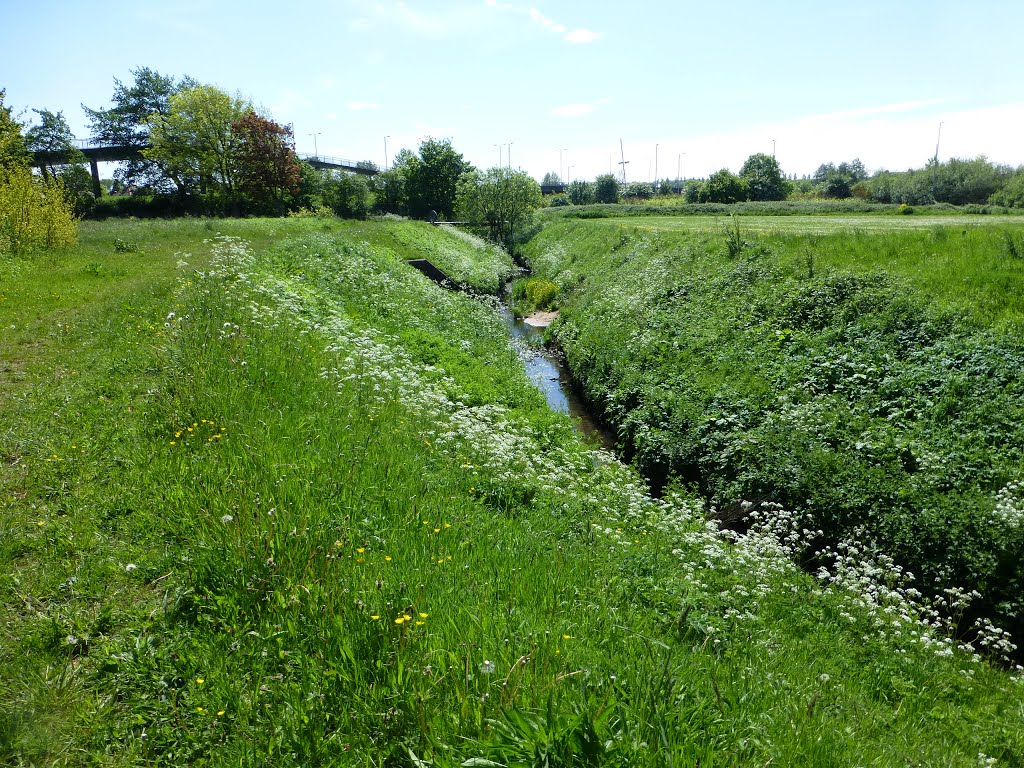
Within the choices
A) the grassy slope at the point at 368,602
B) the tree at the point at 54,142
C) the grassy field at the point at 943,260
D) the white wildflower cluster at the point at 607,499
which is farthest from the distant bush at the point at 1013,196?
the tree at the point at 54,142

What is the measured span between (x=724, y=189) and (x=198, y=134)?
61827mm

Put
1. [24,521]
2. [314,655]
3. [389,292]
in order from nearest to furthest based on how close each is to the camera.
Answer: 1. [314,655]
2. [24,521]
3. [389,292]

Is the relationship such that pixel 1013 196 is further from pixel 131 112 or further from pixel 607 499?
pixel 131 112

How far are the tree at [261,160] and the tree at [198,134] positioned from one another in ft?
2.42

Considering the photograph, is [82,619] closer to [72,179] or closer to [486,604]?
[486,604]

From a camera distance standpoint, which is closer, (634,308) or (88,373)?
(88,373)

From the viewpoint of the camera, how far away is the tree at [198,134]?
4847 cm

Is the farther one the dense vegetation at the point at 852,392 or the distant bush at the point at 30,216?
the distant bush at the point at 30,216

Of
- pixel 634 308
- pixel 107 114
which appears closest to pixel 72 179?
pixel 107 114

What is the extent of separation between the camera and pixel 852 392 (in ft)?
37.9

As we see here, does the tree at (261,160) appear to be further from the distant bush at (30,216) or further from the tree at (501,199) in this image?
the distant bush at (30,216)

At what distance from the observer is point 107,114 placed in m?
68.8

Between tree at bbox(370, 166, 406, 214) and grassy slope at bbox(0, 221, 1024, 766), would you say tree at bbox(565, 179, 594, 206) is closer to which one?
tree at bbox(370, 166, 406, 214)

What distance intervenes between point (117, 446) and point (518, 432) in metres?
6.11
